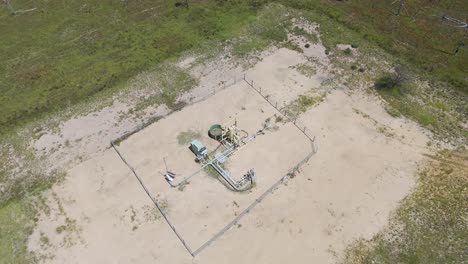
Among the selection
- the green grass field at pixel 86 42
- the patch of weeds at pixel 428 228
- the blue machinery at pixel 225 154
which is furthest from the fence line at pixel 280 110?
the patch of weeds at pixel 428 228

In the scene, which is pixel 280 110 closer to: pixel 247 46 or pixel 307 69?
pixel 307 69

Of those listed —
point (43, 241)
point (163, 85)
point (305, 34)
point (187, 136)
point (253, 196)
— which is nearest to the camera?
point (43, 241)

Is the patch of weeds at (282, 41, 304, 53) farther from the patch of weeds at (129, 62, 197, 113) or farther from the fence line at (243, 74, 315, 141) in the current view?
the patch of weeds at (129, 62, 197, 113)

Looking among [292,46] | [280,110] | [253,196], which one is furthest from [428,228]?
[292,46]

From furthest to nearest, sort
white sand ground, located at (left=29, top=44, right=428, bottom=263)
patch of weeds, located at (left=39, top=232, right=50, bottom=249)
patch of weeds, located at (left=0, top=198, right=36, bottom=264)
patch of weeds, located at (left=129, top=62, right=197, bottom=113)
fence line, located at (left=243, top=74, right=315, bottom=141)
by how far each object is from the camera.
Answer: patch of weeds, located at (left=129, top=62, right=197, bottom=113)
fence line, located at (left=243, top=74, right=315, bottom=141)
patch of weeds, located at (left=39, top=232, right=50, bottom=249)
white sand ground, located at (left=29, top=44, right=428, bottom=263)
patch of weeds, located at (left=0, top=198, right=36, bottom=264)

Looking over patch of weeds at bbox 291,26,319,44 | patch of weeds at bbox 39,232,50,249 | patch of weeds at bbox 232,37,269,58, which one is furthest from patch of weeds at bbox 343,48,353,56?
patch of weeds at bbox 39,232,50,249

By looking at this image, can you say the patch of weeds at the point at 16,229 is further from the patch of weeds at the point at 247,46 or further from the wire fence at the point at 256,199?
the patch of weeds at the point at 247,46
